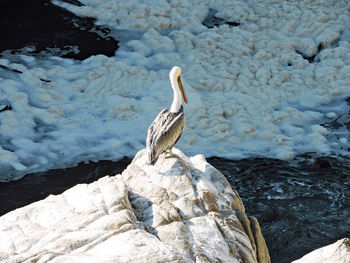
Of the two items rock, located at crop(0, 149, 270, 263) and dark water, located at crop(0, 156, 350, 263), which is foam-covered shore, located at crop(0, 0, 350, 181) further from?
rock, located at crop(0, 149, 270, 263)

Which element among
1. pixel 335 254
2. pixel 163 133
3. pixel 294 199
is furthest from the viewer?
pixel 294 199

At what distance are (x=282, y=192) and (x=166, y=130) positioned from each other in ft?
7.72

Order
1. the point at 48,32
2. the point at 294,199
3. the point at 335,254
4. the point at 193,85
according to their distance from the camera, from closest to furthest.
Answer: the point at 335,254, the point at 294,199, the point at 193,85, the point at 48,32

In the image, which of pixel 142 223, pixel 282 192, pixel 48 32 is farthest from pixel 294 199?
pixel 48 32

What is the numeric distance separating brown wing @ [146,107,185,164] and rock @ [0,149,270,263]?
0.14 metres

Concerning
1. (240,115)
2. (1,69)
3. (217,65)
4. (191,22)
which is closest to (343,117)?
(240,115)

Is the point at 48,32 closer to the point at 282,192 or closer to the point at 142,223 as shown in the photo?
the point at 282,192

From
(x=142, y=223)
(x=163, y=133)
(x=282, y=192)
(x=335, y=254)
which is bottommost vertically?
(x=282, y=192)

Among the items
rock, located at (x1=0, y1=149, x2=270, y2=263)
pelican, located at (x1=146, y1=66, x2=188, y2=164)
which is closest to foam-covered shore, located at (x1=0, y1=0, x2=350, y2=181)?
pelican, located at (x1=146, y1=66, x2=188, y2=164)

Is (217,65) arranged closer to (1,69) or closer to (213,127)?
(213,127)

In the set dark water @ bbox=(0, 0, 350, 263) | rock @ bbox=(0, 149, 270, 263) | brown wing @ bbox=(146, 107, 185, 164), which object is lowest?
dark water @ bbox=(0, 0, 350, 263)

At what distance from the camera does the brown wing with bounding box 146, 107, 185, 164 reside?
15.5 ft

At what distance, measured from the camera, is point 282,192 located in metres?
6.62

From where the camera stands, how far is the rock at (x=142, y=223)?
3375mm
